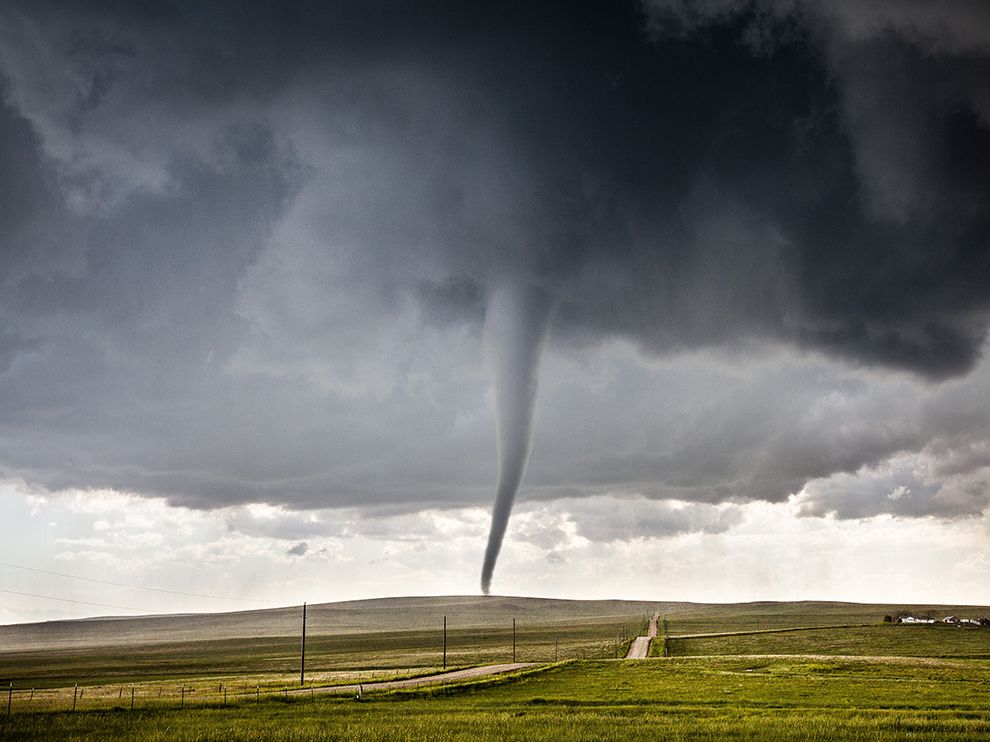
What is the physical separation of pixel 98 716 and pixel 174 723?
31.5 feet

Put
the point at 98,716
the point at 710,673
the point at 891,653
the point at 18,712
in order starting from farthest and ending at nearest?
the point at 891,653, the point at 710,673, the point at 18,712, the point at 98,716

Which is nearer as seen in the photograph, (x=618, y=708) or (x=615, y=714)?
(x=615, y=714)

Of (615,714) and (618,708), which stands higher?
(615,714)

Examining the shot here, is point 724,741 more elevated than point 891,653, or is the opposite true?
point 724,741

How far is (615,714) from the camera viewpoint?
147 feet

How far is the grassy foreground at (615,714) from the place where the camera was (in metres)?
36.8

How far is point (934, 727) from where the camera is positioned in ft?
123

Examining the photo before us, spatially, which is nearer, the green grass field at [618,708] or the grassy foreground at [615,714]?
the grassy foreground at [615,714]

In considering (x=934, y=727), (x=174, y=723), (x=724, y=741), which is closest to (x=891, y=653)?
(x=934, y=727)

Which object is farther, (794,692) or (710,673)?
(710,673)

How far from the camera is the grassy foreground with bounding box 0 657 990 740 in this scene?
36.8 m

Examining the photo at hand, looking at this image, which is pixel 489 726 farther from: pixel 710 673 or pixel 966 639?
pixel 966 639

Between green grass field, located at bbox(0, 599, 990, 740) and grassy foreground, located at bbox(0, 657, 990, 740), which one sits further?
green grass field, located at bbox(0, 599, 990, 740)

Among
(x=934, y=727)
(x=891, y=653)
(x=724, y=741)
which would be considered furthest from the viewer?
(x=891, y=653)
